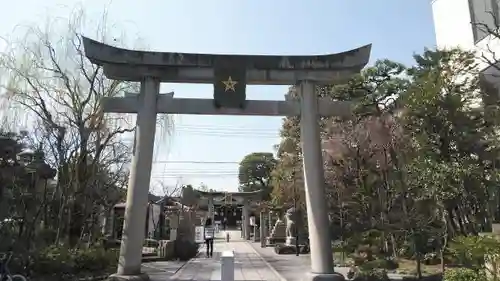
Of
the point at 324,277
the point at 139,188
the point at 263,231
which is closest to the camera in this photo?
the point at 324,277

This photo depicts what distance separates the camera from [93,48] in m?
12.0

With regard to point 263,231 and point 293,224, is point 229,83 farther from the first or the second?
point 263,231

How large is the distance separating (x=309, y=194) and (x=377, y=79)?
10899 mm

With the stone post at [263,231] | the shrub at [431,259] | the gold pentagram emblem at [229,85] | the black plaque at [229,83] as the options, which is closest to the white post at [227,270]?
the black plaque at [229,83]

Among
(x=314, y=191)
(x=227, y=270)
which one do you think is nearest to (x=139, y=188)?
(x=314, y=191)

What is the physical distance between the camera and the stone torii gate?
37.9ft

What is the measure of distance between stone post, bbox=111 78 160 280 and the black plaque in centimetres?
192

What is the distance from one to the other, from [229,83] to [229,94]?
0.34m

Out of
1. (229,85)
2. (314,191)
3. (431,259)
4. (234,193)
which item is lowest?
(431,259)

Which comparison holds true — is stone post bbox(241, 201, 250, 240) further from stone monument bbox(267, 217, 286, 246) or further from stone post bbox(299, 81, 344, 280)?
stone post bbox(299, 81, 344, 280)

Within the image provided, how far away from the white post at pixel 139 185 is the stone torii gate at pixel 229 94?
28mm

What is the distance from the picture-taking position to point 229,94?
40.3 ft

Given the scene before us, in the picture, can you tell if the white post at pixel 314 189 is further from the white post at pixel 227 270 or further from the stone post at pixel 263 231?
the stone post at pixel 263 231

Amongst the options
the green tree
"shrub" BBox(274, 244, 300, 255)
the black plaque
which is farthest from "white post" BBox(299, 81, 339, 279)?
the green tree
